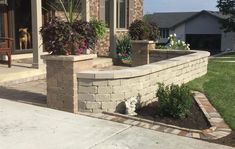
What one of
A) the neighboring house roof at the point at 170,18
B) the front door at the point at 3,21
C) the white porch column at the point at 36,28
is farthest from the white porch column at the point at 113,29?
the neighboring house roof at the point at 170,18

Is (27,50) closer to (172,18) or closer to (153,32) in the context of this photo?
(153,32)

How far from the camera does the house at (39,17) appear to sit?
9.67 meters

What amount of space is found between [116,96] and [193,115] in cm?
135

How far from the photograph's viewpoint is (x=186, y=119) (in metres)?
6.02

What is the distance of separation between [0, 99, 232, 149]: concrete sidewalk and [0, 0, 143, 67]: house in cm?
406

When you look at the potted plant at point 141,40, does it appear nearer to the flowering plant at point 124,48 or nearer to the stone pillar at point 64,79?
the flowering plant at point 124,48

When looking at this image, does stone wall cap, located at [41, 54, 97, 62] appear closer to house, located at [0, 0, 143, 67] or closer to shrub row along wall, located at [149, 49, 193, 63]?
house, located at [0, 0, 143, 67]

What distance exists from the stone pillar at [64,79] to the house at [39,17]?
133 inches

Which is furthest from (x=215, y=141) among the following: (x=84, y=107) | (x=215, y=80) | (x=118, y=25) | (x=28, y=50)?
(x=118, y=25)

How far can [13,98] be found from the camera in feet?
22.8

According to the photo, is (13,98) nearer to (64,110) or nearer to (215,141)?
(64,110)

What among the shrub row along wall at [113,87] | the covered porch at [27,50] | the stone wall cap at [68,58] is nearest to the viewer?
the stone wall cap at [68,58]

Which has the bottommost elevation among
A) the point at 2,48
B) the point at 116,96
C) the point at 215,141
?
the point at 215,141

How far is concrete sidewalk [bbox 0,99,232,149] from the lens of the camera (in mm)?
4711
